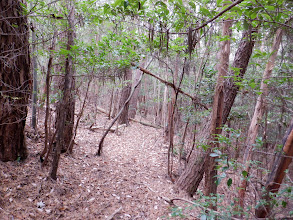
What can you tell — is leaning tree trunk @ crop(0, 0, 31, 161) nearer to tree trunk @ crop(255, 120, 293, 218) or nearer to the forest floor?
the forest floor

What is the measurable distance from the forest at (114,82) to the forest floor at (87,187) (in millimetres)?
22

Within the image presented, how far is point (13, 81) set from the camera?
285 centimetres

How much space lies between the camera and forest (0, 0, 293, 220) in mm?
1772

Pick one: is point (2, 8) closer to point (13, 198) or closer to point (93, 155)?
point (13, 198)

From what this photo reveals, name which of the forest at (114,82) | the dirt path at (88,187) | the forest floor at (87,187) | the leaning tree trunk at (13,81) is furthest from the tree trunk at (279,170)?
the leaning tree trunk at (13,81)

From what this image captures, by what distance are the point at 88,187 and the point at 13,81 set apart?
247cm

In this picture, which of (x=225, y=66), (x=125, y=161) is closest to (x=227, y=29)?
(x=225, y=66)

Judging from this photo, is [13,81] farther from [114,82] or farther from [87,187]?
[87,187]

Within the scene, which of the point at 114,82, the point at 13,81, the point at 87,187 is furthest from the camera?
the point at 114,82

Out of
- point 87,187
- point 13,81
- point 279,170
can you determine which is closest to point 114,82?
point 13,81

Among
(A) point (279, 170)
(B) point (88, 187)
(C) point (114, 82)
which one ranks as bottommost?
(B) point (88, 187)

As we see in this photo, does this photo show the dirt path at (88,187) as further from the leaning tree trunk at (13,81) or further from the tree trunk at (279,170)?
the tree trunk at (279,170)

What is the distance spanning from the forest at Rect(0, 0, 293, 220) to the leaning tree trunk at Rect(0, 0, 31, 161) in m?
0.02

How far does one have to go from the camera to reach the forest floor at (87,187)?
2.65 meters
